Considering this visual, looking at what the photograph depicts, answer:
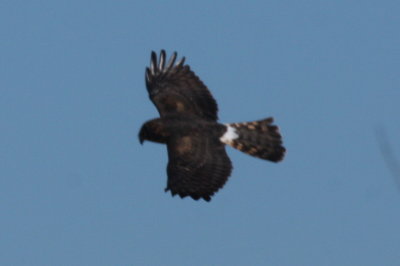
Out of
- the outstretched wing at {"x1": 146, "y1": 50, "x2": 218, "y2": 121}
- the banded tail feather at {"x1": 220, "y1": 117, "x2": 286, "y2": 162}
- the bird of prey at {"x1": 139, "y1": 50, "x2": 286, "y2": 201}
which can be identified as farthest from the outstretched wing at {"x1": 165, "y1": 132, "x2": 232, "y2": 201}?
the outstretched wing at {"x1": 146, "y1": 50, "x2": 218, "y2": 121}

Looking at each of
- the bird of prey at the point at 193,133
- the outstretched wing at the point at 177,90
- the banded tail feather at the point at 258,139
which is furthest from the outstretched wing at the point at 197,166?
the outstretched wing at the point at 177,90

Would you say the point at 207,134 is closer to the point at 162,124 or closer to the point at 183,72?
the point at 162,124

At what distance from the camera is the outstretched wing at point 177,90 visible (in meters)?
17.7

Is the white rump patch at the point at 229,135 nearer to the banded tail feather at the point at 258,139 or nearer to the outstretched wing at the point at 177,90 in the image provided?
the banded tail feather at the point at 258,139

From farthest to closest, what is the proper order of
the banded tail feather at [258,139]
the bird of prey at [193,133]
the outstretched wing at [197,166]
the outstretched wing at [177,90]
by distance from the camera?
the outstretched wing at [177,90] < the banded tail feather at [258,139] < the bird of prey at [193,133] < the outstretched wing at [197,166]

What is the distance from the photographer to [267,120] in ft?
56.5

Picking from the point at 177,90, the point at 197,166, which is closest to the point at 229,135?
the point at 197,166

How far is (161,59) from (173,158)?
3.23 m

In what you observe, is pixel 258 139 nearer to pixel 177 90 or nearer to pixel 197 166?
pixel 197 166

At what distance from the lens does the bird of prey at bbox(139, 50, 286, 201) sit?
15.8 m

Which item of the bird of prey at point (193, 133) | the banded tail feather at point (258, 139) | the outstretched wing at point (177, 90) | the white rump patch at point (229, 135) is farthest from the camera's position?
the outstretched wing at point (177, 90)

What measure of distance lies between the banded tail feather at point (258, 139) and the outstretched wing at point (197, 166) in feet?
1.58

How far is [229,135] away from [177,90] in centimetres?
188

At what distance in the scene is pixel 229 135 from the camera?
1672 cm
